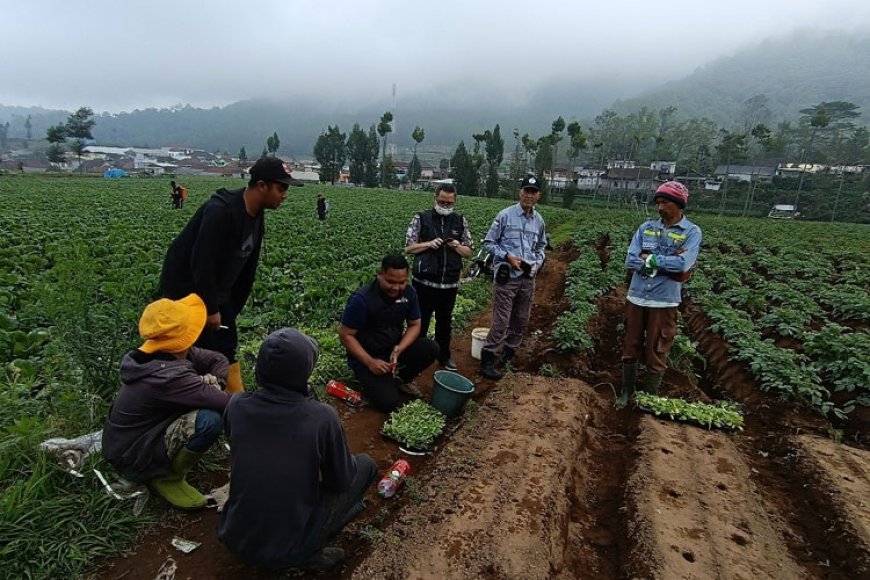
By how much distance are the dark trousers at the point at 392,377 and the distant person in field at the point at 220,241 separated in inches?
56.9

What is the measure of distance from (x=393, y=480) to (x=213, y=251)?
206 cm

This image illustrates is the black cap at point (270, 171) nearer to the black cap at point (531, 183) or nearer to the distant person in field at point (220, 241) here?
the distant person in field at point (220, 241)

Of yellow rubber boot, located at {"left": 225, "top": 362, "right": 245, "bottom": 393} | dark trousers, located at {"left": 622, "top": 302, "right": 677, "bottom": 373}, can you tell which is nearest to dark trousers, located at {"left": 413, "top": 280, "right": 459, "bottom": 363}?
dark trousers, located at {"left": 622, "top": 302, "right": 677, "bottom": 373}

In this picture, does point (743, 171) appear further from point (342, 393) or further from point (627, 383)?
point (342, 393)

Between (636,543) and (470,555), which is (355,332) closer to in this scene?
(470,555)

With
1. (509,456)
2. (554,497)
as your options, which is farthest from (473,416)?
(554,497)

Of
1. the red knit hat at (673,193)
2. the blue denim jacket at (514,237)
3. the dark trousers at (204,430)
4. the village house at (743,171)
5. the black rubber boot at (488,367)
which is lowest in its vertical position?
the black rubber boot at (488,367)

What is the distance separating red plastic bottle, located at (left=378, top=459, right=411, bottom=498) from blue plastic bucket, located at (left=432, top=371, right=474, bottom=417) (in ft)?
3.34

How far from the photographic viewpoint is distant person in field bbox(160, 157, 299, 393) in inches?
132

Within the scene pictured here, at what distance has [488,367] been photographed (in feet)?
18.6

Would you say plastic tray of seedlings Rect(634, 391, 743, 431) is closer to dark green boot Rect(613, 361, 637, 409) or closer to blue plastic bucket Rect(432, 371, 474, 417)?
dark green boot Rect(613, 361, 637, 409)

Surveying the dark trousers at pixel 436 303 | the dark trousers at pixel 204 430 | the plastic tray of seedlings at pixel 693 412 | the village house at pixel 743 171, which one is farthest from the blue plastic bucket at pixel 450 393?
the village house at pixel 743 171

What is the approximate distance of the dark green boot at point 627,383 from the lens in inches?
194

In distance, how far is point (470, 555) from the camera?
8.99 feet
